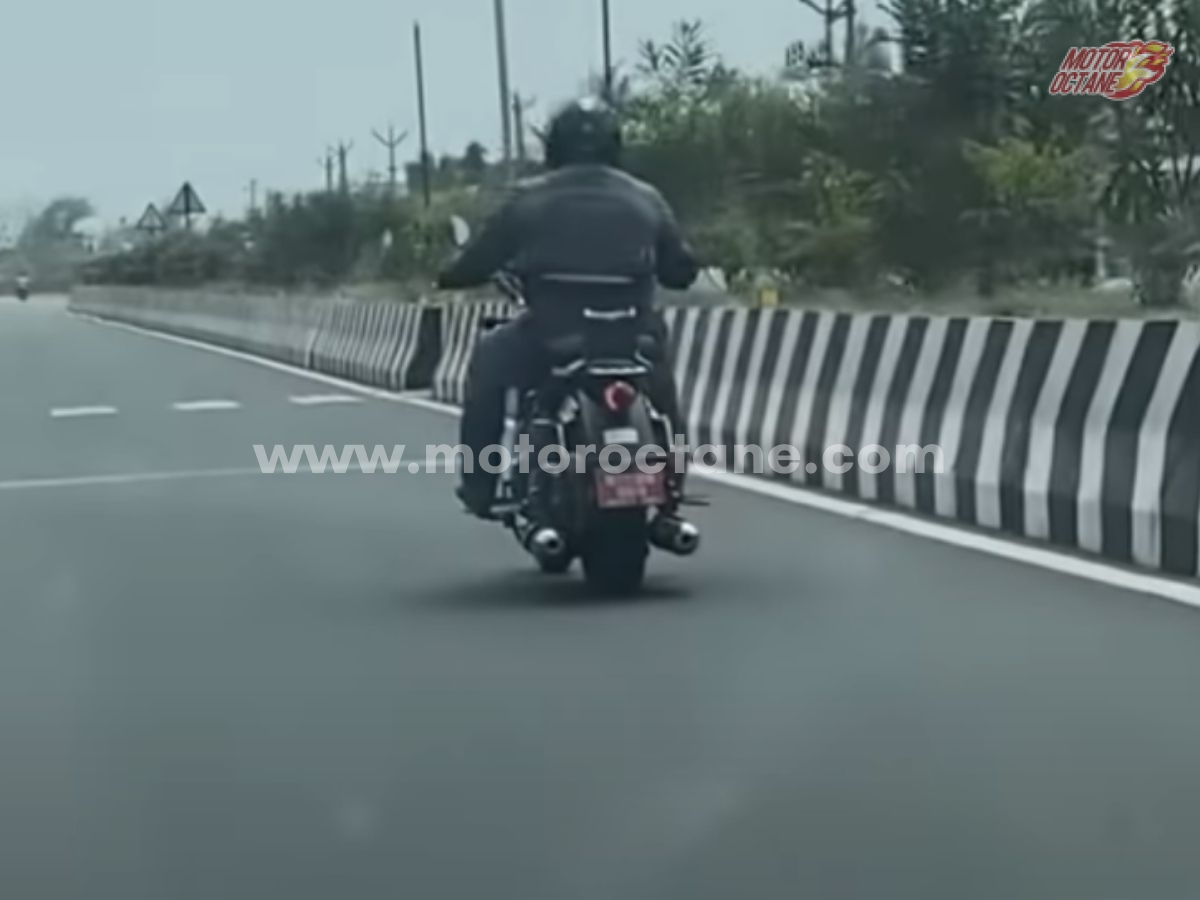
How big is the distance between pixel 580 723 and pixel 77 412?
18.0 metres


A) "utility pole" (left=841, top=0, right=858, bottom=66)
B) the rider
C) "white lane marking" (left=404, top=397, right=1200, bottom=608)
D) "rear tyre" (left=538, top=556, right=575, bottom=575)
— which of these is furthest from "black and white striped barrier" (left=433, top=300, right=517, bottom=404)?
the rider

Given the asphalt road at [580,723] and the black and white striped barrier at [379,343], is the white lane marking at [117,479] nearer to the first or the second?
the asphalt road at [580,723]

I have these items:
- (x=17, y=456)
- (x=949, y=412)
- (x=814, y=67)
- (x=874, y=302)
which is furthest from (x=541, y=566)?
(x=814, y=67)

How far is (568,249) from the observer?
10.7 metres

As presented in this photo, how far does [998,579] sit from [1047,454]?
145cm

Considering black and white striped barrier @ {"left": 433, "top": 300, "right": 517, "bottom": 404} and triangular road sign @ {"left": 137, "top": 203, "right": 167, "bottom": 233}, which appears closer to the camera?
black and white striped barrier @ {"left": 433, "top": 300, "right": 517, "bottom": 404}

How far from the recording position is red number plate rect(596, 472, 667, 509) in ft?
33.4

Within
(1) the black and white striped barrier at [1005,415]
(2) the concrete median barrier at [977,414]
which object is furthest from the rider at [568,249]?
(1) the black and white striped barrier at [1005,415]

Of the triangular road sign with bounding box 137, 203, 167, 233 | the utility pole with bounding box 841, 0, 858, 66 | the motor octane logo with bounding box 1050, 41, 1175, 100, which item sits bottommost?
the triangular road sign with bounding box 137, 203, 167, 233

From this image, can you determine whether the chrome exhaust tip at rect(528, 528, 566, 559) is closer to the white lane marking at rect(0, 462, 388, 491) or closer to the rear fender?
the rear fender

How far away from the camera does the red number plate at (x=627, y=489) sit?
1018cm

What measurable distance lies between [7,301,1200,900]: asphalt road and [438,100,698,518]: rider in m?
0.89

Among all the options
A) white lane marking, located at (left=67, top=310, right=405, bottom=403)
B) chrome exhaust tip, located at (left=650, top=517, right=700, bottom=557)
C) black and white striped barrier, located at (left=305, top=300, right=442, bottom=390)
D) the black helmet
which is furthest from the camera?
black and white striped barrier, located at (left=305, top=300, right=442, bottom=390)

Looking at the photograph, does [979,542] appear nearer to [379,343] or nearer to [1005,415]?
[1005,415]
